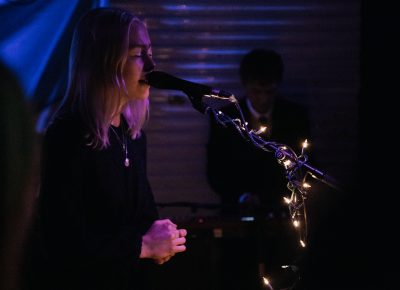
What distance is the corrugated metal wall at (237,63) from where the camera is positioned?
6016 mm

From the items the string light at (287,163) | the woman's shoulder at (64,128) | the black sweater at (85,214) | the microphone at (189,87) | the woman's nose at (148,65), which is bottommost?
the black sweater at (85,214)

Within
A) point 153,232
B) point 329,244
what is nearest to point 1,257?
point 153,232

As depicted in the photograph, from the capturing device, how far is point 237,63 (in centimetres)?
612

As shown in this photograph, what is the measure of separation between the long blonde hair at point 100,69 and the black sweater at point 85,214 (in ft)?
0.30

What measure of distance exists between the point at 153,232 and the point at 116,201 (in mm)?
222

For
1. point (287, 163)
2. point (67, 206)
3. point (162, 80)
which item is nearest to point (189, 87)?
point (162, 80)

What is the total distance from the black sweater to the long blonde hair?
9 cm

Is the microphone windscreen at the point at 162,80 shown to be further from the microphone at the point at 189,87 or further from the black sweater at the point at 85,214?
the black sweater at the point at 85,214

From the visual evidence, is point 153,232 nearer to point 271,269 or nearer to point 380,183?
point 271,269

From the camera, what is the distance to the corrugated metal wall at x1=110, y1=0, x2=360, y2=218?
602 cm

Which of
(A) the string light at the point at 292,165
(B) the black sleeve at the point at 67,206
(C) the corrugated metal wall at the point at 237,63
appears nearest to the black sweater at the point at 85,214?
(B) the black sleeve at the point at 67,206

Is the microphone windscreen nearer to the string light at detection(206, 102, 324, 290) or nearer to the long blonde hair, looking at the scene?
the long blonde hair

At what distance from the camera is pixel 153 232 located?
302 centimetres

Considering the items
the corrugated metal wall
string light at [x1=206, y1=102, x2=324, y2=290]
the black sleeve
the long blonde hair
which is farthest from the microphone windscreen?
the corrugated metal wall
